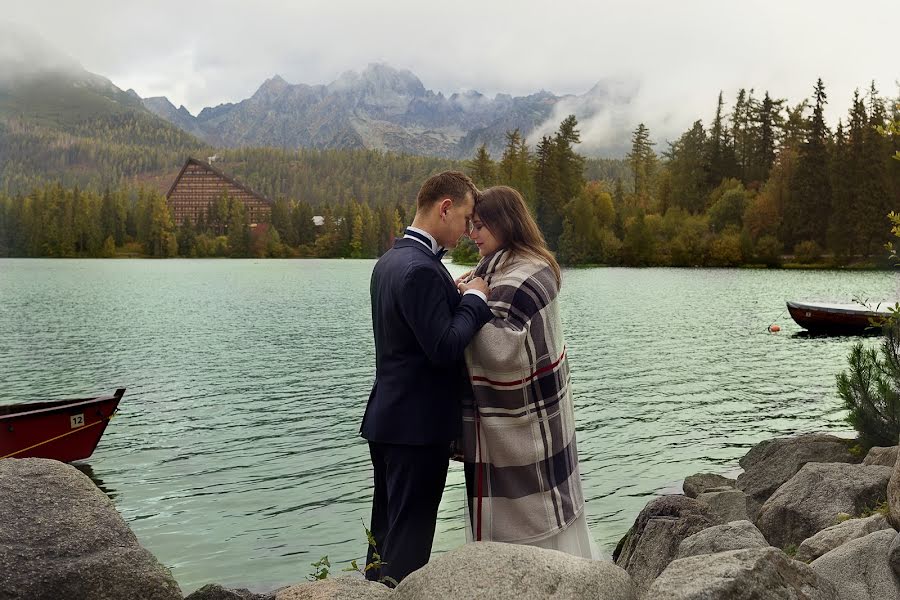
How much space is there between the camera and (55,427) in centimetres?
1405

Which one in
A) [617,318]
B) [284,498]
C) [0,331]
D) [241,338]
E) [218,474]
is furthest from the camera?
[617,318]

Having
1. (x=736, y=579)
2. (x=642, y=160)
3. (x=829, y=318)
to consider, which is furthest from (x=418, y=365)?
(x=642, y=160)

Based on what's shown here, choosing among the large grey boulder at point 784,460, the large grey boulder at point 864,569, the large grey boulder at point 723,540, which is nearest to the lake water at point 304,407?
the large grey boulder at point 784,460

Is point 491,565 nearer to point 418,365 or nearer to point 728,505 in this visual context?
point 418,365

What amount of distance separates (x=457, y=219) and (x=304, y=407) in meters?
15.4

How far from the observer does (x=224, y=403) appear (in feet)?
65.6

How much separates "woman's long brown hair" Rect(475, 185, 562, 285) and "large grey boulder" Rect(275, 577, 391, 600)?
1.68 metres

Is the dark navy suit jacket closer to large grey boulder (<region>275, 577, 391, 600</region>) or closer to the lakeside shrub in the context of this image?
large grey boulder (<region>275, 577, 391, 600</region>)

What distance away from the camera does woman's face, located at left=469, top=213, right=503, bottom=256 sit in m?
4.21

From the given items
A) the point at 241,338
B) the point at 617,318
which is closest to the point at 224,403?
the point at 241,338

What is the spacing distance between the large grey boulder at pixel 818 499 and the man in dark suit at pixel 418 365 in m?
3.92

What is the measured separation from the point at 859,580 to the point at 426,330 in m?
2.50

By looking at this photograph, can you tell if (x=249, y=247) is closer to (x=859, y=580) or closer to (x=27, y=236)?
(x=27, y=236)

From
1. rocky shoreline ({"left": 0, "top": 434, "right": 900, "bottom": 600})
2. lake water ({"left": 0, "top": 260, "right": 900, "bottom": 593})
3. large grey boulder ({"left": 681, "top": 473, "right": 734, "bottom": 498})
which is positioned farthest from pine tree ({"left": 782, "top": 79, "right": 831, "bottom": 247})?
rocky shoreline ({"left": 0, "top": 434, "right": 900, "bottom": 600})
